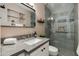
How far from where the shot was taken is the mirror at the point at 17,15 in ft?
4.02

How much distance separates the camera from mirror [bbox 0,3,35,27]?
4.02ft

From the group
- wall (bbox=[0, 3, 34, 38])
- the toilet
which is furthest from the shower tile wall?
wall (bbox=[0, 3, 34, 38])

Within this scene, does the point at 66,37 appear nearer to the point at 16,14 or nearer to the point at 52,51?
the point at 52,51

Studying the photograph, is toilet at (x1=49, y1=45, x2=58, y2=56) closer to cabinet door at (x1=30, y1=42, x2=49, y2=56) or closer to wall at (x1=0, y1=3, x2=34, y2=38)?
cabinet door at (x1=30, y1=42, x2=49, y2=56)

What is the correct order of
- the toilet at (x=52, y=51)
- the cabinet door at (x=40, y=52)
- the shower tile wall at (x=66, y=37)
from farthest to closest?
the shower tile wall at (x=66, y=37) → the toilet at (x=52, y=51) → the cabinet door at (x=40, y=52)

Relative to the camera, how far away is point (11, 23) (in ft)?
4.39

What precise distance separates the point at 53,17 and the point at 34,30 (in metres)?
0.51

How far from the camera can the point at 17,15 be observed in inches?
56.2

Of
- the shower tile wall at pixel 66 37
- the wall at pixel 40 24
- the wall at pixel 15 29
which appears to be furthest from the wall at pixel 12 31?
the shower tile wall at pixel 66 37

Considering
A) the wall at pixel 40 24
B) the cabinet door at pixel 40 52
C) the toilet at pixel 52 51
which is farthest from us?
the wall at pixel 40 24

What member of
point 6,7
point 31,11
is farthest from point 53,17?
point 6,7

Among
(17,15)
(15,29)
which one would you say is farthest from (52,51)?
(17,15)

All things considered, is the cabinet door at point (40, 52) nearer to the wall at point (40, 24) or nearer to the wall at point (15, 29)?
Answer: the wall at point (40, 24)

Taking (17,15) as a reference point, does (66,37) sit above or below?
below
